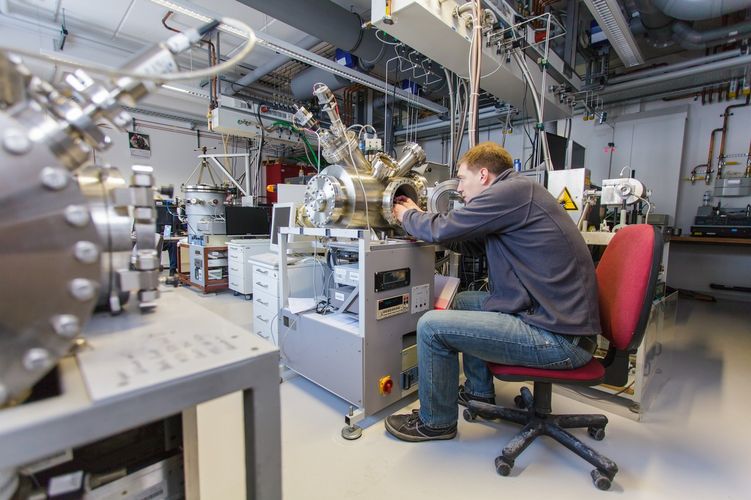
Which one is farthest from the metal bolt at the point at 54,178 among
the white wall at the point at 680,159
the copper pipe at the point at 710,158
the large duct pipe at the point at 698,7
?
the copper pipe at the point at 710,158

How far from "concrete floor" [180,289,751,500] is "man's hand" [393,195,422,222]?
0.90m

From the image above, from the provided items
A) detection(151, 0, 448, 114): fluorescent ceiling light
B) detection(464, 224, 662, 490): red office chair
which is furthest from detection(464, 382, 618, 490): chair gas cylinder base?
detection(151, 0, 448, 114): fluorescent ceiling light

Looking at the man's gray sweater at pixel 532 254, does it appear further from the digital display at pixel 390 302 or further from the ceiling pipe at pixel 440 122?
the ceiling pipe at pixel 440 122

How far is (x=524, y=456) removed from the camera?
4.39 ft

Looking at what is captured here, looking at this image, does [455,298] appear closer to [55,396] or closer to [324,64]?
[55,396]

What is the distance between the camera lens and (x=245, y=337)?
0.48m

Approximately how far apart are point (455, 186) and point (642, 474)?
55.2 inches

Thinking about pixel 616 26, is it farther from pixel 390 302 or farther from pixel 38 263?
pixel 38 263

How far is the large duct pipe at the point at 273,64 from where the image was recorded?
371cm

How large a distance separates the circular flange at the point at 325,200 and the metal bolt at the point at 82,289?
3.80ft

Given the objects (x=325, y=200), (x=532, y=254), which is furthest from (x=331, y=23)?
(x=532, y=254)

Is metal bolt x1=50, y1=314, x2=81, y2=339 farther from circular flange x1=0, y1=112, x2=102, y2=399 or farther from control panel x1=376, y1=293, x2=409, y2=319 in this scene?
control panel x1=376, y1=293, x2=409, y2=319

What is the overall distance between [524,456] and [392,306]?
2.52ft

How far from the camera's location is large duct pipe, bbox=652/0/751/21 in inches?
94.7
